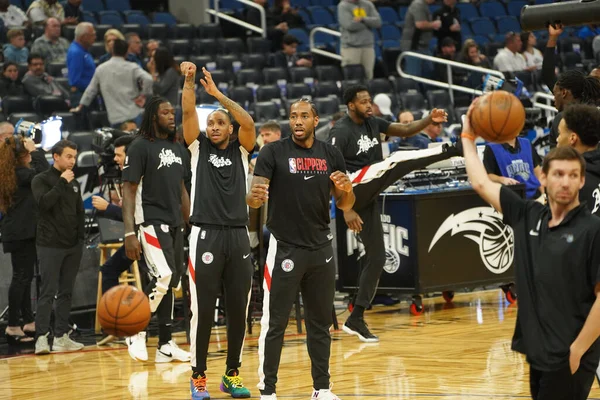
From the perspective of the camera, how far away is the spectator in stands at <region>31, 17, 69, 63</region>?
15492 mm

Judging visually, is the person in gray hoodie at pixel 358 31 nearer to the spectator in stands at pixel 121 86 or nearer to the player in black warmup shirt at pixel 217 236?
the spectator in stands at pixel 121 86

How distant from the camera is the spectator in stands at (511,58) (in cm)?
1905

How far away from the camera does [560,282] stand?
14.5 ft

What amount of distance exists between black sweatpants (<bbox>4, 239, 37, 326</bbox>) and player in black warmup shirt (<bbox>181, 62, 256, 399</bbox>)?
341 cm

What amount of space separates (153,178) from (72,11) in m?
9.19

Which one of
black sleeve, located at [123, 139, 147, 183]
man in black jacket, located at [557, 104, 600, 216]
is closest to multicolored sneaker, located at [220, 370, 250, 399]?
black sleeve, located at [123, 139, 147, 183]

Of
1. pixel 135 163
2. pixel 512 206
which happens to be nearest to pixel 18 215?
pixel 135 163

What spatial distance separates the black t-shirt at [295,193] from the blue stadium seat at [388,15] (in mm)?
15416

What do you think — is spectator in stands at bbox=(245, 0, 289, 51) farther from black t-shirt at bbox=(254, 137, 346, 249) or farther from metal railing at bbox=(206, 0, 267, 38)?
black t-shirt at bbox=(254, 137, 346, 249)

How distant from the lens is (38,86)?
14617 millimetres

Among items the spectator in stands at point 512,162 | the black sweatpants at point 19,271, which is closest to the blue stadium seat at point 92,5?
the black sweatpants at point 19,271

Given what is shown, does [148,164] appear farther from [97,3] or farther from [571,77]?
[97,3]

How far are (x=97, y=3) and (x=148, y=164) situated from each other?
36.7ft

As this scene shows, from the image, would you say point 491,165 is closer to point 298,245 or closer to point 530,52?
point 298,245
